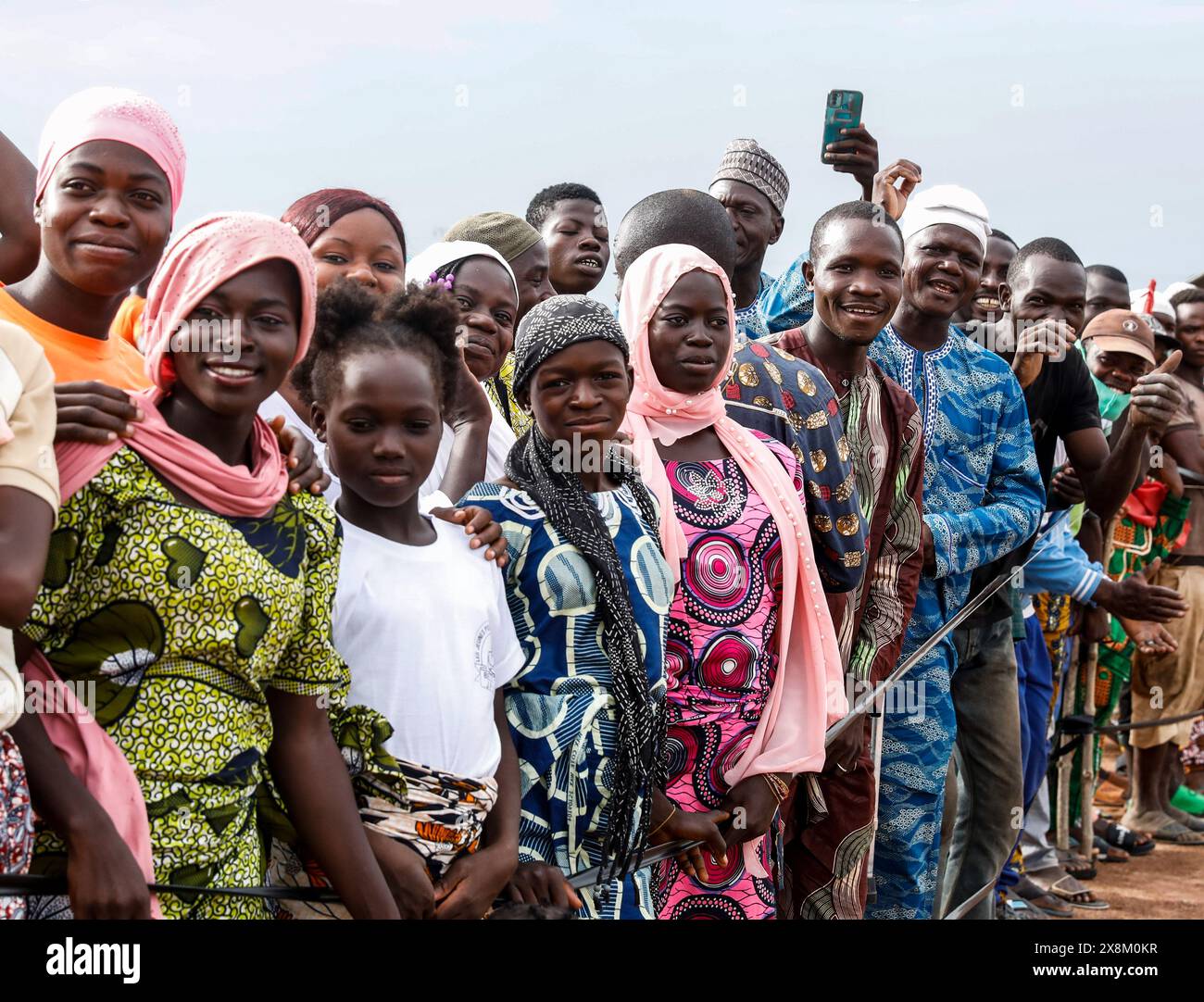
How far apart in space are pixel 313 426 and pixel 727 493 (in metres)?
1.28

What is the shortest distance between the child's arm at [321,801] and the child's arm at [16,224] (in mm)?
1344

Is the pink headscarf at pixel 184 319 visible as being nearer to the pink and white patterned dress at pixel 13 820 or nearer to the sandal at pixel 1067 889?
the pink and white patterned dress at pixel 13 820

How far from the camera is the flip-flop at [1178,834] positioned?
852cm

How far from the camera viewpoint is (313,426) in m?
2.98

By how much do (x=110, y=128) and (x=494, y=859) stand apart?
162 centimetres

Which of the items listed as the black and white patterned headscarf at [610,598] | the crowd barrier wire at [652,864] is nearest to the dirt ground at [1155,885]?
the crowd barrier wire at [652,864]

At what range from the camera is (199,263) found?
8.44 feet

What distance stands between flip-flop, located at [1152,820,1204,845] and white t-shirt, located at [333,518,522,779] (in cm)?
688

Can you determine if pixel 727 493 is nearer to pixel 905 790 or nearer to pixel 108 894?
pixel 905 790

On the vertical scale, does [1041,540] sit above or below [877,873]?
above

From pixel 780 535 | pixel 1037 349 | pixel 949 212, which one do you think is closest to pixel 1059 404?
pixel 1037 349
